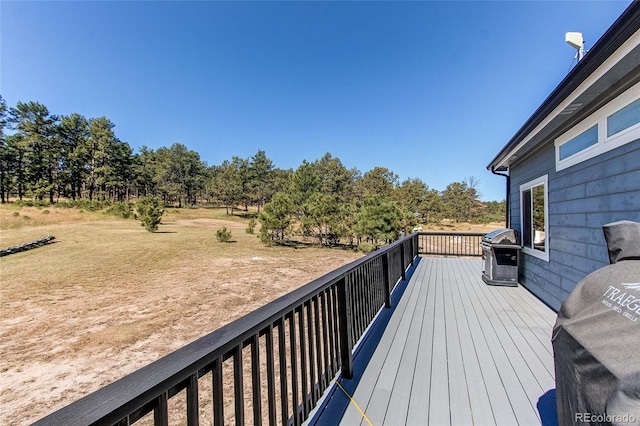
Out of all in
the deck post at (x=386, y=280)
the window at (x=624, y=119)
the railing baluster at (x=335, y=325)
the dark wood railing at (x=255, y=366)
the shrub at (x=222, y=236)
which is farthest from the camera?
the shrub at (x=222, y=236)

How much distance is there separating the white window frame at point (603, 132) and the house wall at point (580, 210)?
0.06 meters

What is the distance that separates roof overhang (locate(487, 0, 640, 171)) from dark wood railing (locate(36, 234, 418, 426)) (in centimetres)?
233

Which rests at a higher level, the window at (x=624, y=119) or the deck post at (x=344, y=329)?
the window at (x=624, y=119)

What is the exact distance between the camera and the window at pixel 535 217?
13.6 ft

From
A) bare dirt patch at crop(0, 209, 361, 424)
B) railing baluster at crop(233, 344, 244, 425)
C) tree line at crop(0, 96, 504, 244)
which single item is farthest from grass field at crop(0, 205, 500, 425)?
tree line at crop(0, 96, 504, 244)

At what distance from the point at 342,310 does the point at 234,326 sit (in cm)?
126

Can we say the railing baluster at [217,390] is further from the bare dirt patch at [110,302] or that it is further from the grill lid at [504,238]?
the grill lid at [504,238]

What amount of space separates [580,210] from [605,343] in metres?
3.00

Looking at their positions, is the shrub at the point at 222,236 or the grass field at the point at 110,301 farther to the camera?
the shrub at the point at 222,236

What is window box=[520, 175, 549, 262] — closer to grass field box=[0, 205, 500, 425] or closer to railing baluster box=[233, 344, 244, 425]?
railing baluster box=[233, 344, 244, 425]

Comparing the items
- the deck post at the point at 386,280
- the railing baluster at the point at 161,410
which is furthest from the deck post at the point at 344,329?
the deck post at the point at 386,280

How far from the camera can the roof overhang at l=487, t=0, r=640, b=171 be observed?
5.73 feet

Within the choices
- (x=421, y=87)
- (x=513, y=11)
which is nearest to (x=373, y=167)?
(x=421, y=87)

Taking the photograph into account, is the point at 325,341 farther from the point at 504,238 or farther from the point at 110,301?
the point at 110,301
